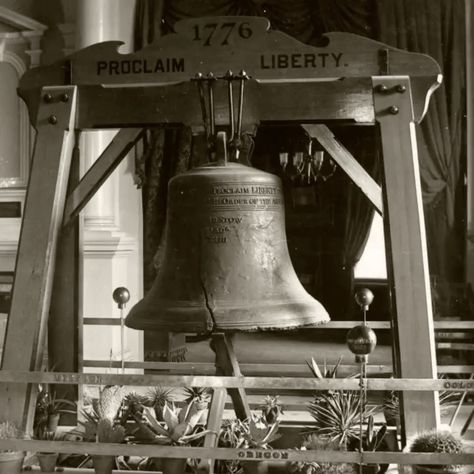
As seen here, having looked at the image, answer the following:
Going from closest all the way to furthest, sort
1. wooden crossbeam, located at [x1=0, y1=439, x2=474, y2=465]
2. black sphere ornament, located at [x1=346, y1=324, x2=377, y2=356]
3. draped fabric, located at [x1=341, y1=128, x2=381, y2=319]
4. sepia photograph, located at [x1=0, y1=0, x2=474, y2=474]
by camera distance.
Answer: wooden crossbeam, located at [x1=0, y1=439, x2=474, y2=465]
black sphere ornament, located at [x1=346, y1=324, x2=377, y2=356]
sepia photograph, located at [x1=0, y1=0, x2=474, y2=474]
draped fabric, located at [x1=341, y1=128, x2=381, y2=319]

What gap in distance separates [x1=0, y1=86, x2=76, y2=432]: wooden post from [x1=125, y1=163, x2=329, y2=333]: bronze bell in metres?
0.45

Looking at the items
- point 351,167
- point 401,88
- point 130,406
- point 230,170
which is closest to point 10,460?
point 130,406

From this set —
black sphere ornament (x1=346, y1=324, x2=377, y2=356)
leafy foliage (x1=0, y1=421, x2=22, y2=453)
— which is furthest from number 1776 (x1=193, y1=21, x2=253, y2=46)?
leafy foliage (x1=0, y1=421, x2=22, y2=453)

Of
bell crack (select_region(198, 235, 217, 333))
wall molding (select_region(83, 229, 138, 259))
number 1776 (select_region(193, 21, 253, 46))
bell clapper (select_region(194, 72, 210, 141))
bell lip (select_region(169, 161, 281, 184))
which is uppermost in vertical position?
number 1776 (select_region(193, 21, 253, 46))

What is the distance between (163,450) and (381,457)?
26.1 inches

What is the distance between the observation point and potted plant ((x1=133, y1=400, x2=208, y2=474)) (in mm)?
3193

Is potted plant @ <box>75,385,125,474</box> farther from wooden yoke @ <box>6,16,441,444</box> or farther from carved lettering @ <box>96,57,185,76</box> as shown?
carved lettering @ <box>96,57,185,76</box>

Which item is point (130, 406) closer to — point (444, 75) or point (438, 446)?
point (438, 446)

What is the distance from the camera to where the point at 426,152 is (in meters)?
7.76

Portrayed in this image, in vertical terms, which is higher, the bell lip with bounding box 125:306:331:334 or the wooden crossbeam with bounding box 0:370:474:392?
the bell lip with bounding box 125:306:331:334

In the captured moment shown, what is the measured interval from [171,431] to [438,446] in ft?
3.41

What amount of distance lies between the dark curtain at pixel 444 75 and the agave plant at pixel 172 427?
16.0ft

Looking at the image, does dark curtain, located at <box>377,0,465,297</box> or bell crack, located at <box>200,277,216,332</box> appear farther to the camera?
dark curtain, located at <box>377,0,465,297</box>

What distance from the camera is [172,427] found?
3324 mm
